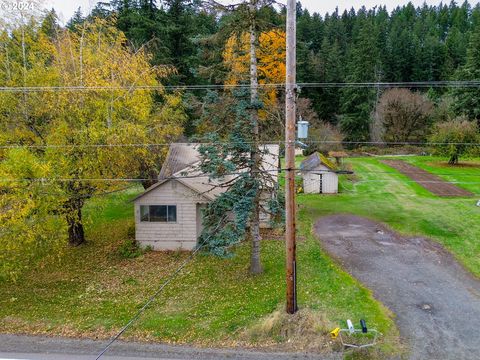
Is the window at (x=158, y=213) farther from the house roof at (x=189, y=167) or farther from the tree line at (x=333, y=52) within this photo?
the tree line at (x=333, y=52)

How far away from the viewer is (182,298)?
41.5ft

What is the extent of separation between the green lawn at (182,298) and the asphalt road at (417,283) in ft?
2.13

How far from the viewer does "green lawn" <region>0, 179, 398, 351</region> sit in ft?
34.6

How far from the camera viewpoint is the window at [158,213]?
56.1 ft

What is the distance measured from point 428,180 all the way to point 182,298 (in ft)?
78.1

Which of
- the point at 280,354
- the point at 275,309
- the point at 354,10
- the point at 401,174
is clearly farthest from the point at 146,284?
the point at 354,10

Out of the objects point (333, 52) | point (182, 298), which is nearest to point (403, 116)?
point (333, 52)

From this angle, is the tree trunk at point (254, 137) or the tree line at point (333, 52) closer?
the tree trunk at point (254, 137)

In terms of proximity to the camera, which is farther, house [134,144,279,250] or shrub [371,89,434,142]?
shrub [371,89,434,142]

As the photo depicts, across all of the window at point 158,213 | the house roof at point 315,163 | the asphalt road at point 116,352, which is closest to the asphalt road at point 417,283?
the asphalt road at point 116,352

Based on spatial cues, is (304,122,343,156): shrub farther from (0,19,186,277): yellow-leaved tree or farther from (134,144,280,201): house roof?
(0,19,186,277): yellow-leaved tree

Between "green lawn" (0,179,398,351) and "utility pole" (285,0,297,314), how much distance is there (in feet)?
3.29

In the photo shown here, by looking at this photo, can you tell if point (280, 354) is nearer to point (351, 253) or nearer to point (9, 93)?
point (351, 253)

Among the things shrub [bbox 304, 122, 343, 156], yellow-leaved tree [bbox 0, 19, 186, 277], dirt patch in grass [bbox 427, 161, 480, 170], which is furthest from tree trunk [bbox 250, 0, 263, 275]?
dirt patch in grass [bbox 427, 161, 480, 170]
